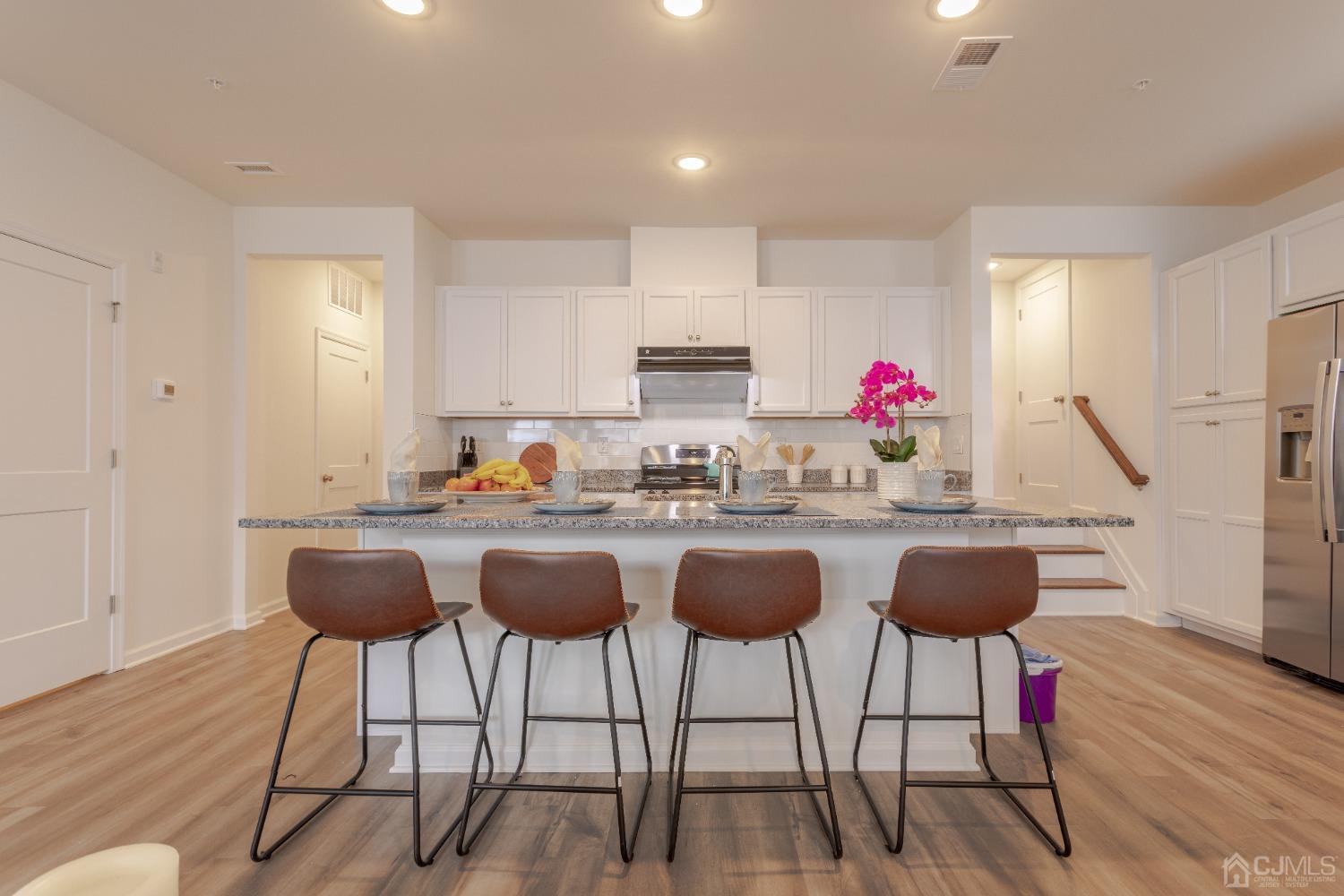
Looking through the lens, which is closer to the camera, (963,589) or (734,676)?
(963,589)

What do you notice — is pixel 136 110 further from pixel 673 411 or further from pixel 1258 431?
pixel 1258 431

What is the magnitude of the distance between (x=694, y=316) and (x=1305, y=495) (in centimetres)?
341

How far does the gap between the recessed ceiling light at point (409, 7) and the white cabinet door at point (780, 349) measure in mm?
2706

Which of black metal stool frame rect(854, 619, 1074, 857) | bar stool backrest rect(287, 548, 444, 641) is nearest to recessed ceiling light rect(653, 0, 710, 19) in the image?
bar stool backrest rect(287, 548, 444, 641)

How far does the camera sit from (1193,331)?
391 cm

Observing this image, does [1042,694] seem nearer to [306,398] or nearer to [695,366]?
[695,366]

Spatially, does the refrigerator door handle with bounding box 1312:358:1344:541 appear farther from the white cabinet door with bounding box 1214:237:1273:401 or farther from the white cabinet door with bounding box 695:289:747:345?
the white cabinet door with bounding box 695:289:747:345

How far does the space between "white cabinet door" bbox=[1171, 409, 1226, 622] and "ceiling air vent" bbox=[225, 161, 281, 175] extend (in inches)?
217

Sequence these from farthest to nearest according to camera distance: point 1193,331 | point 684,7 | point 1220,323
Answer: point 1193,331, point 1220,323, point 684,7

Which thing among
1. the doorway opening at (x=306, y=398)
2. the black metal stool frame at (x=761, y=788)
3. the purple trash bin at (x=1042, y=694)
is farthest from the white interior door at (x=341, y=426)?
the purple trash bin at (x=1042, y=694)

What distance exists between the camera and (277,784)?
2193mm

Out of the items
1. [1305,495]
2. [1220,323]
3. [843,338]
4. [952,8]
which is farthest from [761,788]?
[1220,323]

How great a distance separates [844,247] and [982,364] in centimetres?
138

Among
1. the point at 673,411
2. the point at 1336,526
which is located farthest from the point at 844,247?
the point at 1336,526
